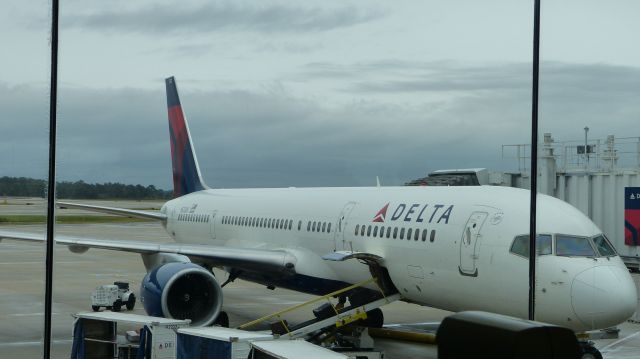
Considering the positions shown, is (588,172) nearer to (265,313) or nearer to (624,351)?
(624,351)

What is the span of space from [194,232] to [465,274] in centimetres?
1355

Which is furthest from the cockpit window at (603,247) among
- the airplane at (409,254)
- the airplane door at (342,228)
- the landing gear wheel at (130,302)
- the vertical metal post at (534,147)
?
the landing gear wheel at (130,302)

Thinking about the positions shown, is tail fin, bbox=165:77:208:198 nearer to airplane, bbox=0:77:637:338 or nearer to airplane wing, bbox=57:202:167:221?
airplane wing, bbox=57:202:167:221

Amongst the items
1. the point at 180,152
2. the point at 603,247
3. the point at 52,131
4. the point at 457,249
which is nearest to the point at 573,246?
the point at 603,247

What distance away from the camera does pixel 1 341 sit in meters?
19.3

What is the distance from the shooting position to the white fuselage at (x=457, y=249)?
13.8 m

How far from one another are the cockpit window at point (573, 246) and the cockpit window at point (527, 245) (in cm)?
16

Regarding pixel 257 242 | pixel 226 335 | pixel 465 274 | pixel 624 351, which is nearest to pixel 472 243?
pixel 465 274

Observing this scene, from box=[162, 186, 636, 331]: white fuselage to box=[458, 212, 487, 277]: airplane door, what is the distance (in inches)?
0.7

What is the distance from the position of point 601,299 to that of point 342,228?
6.58 meters

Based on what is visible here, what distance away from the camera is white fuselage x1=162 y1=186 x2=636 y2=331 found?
13.8 metres

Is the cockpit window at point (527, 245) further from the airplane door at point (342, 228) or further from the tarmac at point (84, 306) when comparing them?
the airplane door at point (342, 228)

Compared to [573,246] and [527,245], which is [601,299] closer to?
[573,246]

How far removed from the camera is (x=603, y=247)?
48.1 feet
